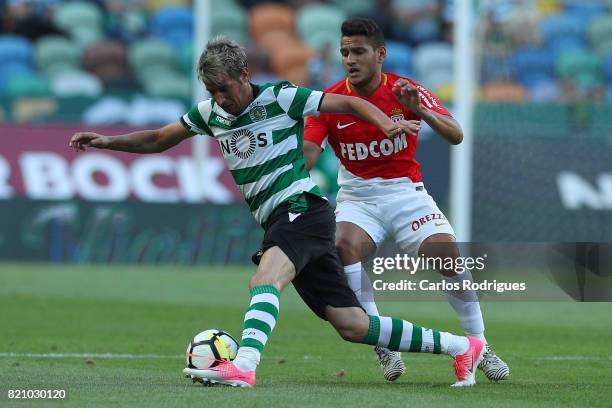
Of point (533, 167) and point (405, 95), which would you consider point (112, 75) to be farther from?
point (405, 95)

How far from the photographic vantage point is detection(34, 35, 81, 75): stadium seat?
26250mm

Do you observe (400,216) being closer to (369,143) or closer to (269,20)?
(369,143)

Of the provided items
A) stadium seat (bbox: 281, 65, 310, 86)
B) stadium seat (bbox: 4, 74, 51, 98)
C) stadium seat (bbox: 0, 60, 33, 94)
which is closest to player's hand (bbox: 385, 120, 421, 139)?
stadium seat (bbox: 281, 65, 310, 86)

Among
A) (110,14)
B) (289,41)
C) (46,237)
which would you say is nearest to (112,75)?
A: (110,14)

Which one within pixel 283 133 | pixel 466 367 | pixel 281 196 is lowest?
pixel 466 367

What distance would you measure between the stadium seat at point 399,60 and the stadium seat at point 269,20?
2.69 meters

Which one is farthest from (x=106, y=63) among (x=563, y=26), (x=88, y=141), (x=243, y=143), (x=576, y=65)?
(x=243, y=143)

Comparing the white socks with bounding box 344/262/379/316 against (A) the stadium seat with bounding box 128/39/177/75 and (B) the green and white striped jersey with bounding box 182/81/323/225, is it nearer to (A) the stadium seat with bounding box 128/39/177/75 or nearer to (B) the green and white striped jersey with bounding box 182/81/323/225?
(B) the green and white striped jersey with bounding box 182/81/323/225

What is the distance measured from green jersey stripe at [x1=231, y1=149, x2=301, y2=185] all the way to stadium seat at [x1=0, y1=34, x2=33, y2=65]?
18.7 meters

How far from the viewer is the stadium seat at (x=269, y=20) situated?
28.8 metres

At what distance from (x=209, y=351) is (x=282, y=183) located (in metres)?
1.08

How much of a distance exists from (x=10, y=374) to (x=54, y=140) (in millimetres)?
13163

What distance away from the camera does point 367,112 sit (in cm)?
761

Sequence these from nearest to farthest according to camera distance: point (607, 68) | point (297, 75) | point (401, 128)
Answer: point (401, 128), point (297, 75), point (607, 68)
